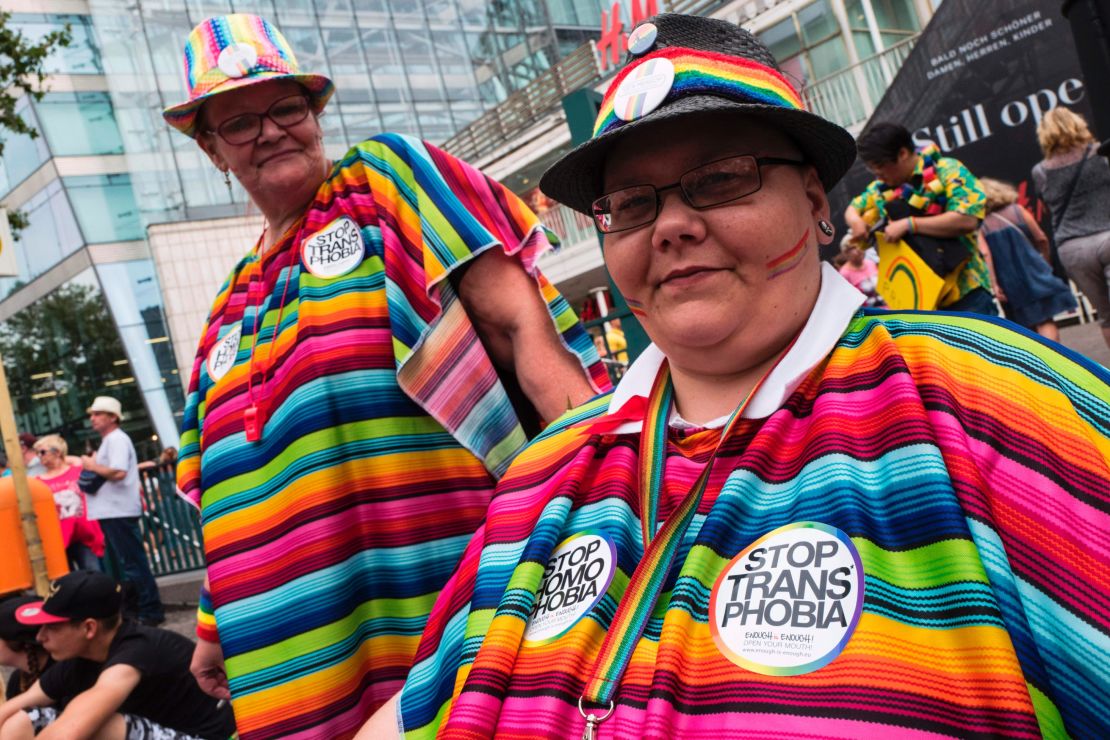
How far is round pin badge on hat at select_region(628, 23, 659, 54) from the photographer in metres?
1.59

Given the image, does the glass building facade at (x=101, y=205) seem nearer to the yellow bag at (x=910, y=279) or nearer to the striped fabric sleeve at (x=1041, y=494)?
the yellow bag at (x=910, y=279)

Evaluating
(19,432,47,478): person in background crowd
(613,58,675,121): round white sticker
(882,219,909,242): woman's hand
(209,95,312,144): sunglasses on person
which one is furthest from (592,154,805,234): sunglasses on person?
(19,432,47,478): person in background crowd

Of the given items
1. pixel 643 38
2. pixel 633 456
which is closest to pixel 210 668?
pixel 633 456

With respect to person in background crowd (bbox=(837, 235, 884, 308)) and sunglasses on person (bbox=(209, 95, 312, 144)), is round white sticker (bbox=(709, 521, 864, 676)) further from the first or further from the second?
person in background crowd (bbox=(837, 235, 884, 308))

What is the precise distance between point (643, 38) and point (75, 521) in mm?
8913

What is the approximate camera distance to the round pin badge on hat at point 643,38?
159 centimetres

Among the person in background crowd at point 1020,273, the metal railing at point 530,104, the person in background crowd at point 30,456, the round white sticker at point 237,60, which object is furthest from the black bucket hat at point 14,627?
the metal railing at point 530,104

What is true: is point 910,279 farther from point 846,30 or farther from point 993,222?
point 846,30

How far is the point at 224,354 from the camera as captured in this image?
8.79ft

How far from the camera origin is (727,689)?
124 cm

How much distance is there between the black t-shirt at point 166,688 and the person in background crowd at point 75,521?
5012 mm

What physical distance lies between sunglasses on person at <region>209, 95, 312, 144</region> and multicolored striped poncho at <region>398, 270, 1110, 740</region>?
145 centimetres

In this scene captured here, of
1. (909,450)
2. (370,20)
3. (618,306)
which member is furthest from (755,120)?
(370,20)

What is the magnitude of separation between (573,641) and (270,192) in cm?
161
